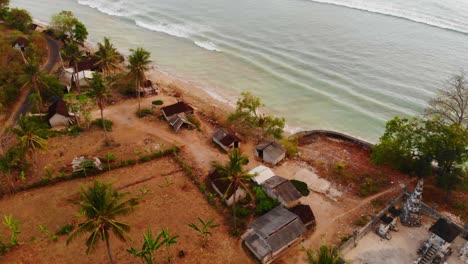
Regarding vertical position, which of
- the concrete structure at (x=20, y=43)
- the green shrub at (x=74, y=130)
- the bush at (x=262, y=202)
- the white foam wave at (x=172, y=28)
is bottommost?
the green shrub at (x=74, y=130)

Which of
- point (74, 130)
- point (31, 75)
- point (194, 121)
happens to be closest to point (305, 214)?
point (194, 121)

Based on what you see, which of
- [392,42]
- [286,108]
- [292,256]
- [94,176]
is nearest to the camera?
[292,256]

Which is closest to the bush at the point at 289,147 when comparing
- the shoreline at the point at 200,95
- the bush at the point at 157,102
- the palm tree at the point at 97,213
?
the shoreline at the point at 200,95

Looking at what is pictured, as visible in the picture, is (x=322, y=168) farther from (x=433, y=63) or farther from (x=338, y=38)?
(x=338, y=38)

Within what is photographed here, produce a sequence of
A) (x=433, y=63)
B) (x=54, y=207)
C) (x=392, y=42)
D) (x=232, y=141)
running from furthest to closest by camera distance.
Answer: (x=392, y=42), (x=433, y=63), (x=232, y=141), (x=54, y=207)

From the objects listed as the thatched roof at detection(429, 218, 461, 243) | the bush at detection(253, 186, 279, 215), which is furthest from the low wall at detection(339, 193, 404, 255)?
the bush at detection(253, 186, 279, 215)

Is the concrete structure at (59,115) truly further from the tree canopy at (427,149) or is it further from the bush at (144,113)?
the tree canopy at (427,149)

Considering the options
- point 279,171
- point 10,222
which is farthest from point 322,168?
point 10,222
